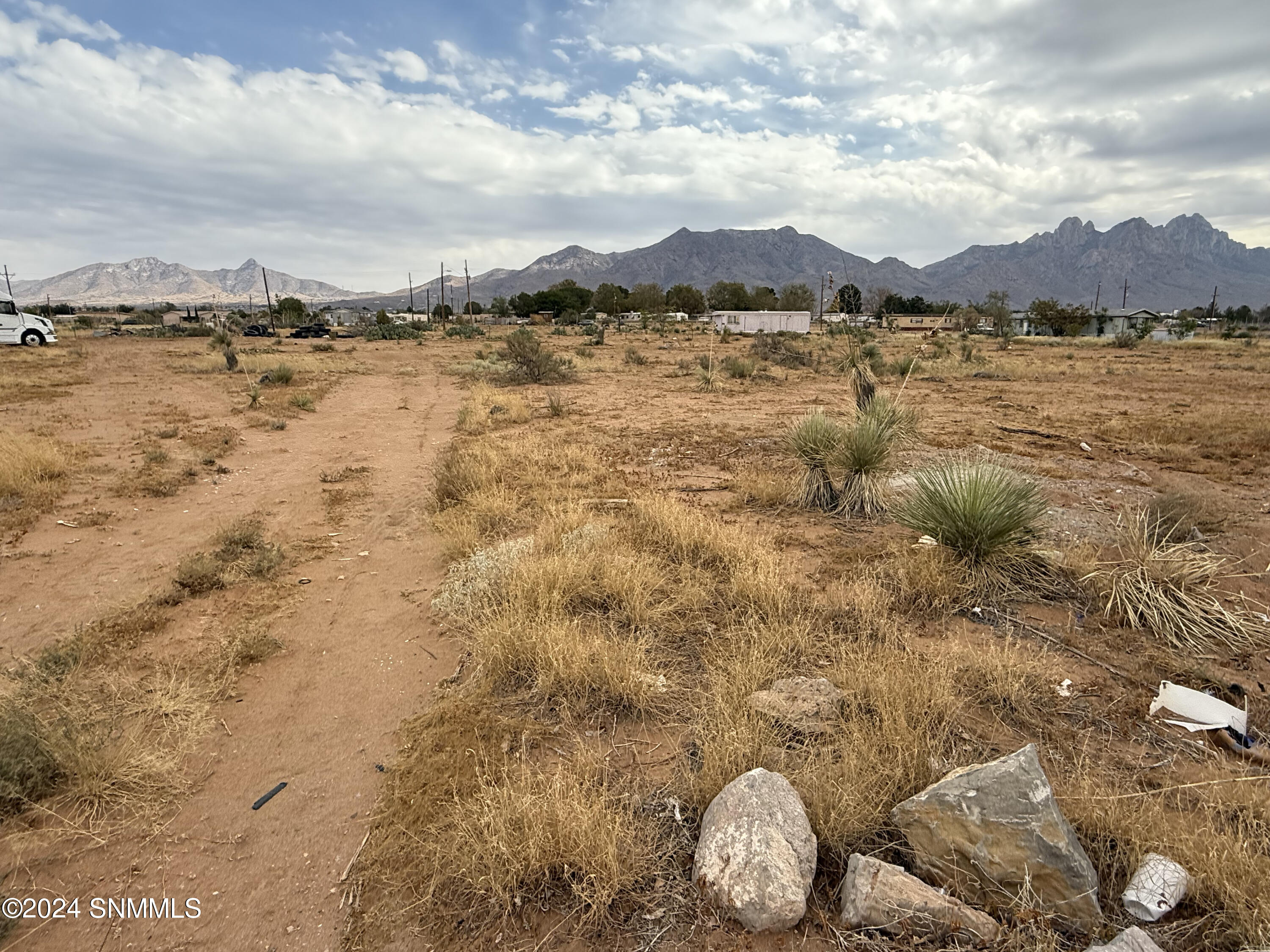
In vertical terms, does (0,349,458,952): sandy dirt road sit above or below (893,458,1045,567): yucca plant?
below

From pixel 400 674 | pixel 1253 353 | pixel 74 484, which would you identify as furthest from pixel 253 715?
pixel 1253 353

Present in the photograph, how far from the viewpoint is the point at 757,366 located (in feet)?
85.6

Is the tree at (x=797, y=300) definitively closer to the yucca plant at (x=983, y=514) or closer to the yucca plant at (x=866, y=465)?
the yucca plant at (x=866, y=465)

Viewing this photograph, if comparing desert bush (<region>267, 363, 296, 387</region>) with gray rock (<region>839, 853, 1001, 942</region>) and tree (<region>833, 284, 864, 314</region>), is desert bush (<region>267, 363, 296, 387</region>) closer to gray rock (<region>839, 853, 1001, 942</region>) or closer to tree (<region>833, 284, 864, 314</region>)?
tree (<region>833, 284, 864, 314</region>)

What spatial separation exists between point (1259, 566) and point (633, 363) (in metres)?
24.2

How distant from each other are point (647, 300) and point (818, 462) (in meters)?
94.4

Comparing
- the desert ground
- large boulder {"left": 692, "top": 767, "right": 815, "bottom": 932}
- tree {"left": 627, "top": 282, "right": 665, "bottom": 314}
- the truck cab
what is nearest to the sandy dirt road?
the desert ground

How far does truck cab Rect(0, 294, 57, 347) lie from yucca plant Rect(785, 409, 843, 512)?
4177 centimetres

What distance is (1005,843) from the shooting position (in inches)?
97.3

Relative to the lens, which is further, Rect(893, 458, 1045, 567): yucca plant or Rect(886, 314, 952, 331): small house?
Rect(886, 314, 952, 331): small house

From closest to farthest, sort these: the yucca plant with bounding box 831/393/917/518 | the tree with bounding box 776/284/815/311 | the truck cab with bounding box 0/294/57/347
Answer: the yucca plant with bounding box 831/393/917/518
the truck cab with bounding box 0/294/57/347
the tree with bounding box 776/284/815/311

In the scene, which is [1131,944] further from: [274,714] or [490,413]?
[490,413]

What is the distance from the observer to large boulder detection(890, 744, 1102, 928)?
2400mm

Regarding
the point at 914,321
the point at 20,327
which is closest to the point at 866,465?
the point at 20,327
